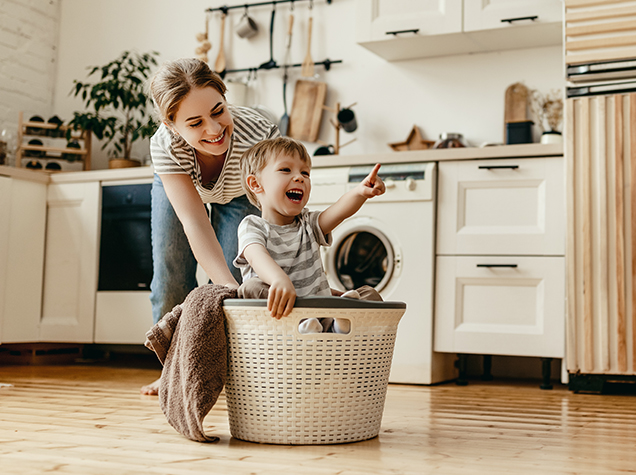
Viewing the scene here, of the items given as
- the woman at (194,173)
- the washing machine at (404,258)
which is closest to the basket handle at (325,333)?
the woman at (194,173)

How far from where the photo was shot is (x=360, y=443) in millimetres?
1283

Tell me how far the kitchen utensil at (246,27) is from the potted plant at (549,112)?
4.52 ft

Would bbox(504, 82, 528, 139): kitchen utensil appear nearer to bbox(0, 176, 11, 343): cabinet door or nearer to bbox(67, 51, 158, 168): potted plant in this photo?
bbox(67, 51, 158, 168): potted plant

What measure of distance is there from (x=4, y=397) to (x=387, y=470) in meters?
1.29

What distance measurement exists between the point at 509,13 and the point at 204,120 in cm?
165

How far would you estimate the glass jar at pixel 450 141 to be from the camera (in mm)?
2822

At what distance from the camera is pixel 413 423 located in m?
1.58

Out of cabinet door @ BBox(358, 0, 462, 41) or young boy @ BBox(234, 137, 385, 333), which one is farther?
cabinet door @ BBox(358, 0, 462, 41)

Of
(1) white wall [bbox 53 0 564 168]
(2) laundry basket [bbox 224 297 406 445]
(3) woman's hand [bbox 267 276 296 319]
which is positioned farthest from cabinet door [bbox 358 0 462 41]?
(3) woman's hand [bbox 267 276 296 319]

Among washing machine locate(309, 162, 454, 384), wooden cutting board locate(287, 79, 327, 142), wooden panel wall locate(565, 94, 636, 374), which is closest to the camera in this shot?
wooden panel wall locate(565, 94, 636, 374)

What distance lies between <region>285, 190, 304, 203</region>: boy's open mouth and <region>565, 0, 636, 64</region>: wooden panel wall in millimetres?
1415

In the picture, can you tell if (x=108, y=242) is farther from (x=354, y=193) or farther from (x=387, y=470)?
(x=387, y=470)

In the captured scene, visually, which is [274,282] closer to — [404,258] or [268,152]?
[268,152]

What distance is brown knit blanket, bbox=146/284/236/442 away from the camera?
1.23 m
